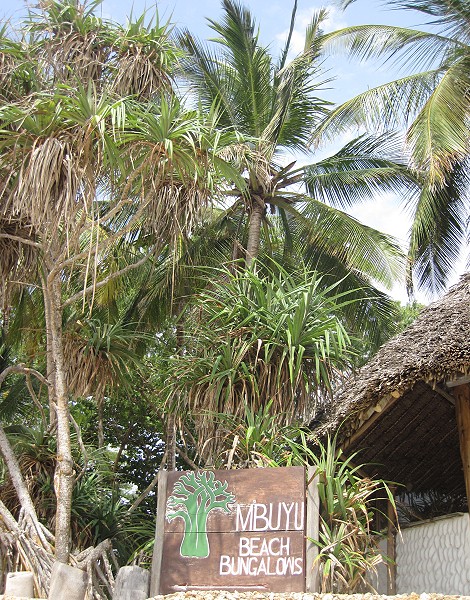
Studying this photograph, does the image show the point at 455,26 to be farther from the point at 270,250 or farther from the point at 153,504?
the point at 153,504

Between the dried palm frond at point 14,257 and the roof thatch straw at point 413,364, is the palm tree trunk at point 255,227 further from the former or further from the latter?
the dried palm frond at point 14,257

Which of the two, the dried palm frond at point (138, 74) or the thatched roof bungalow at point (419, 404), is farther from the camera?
the dried palm frond at point (138, 74)

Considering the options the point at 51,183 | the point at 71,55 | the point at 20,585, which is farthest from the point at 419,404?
the point at 71,55

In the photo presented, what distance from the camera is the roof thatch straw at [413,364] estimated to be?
7.22 m

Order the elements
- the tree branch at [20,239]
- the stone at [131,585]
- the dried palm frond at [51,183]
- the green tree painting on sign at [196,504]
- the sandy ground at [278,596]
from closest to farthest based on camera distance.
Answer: the sandy ground at [278,596] < the stone at [131,585] < the green tree painting on sign at [196,504] < the dried palm frond at [51,183] < the tree branch at [20,239]

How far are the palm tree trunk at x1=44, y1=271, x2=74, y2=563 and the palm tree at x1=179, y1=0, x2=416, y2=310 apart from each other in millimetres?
3912

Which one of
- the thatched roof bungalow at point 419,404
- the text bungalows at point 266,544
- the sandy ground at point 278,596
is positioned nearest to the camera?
the sandy ground at point 278,596

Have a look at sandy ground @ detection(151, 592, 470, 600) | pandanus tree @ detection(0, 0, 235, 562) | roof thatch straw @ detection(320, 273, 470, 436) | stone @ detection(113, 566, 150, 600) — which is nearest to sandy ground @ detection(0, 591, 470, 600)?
sandy ground @ detection(151, 592, 470, 600)

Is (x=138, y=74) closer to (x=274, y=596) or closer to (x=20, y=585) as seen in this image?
(x=20, y=585)

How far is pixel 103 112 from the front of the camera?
21.7 feet

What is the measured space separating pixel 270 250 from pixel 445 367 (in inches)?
199

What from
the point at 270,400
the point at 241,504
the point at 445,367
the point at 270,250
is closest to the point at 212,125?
the point at 270,400

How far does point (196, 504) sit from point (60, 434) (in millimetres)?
2209

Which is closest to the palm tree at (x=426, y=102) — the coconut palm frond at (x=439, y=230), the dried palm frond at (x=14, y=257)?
the coconut palm frond at (x=439, y=230)
